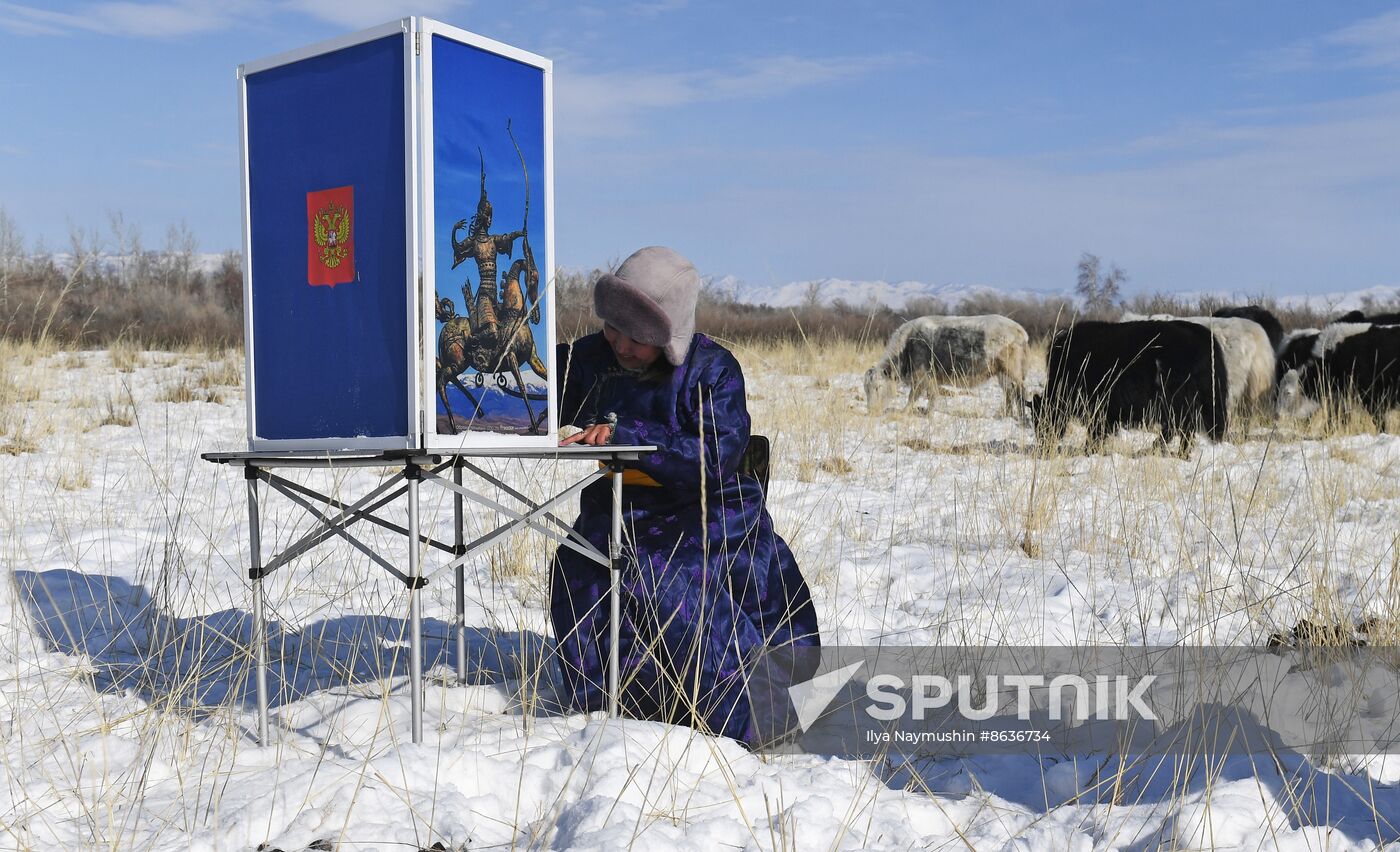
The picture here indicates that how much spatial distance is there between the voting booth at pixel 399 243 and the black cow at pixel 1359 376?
872 cm

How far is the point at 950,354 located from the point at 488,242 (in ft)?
27.4

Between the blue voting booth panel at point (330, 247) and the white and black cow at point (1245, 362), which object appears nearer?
the blue voting booth panel at point (330, 247)

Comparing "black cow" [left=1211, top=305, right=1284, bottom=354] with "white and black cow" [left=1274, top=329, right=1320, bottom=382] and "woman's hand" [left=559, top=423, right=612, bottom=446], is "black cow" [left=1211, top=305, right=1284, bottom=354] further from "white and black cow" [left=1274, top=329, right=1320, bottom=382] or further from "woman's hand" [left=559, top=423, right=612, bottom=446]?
"woman's hand" [left=559, top=423, right=612, bottom=446]

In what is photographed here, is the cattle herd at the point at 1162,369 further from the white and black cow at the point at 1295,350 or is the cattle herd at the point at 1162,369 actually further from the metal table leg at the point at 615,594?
the metal table leg at the point at 615,594

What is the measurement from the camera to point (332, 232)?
2.24 meters

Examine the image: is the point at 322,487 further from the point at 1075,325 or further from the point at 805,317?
the point at 805,317

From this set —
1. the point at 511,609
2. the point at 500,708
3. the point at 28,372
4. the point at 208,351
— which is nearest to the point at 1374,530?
the point at 511,609

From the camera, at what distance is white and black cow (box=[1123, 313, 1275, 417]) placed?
8.38 metres

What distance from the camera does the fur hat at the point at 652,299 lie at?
2.46 m

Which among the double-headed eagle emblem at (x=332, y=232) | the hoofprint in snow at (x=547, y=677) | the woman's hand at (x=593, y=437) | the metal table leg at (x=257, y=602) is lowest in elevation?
the hoofprint in snow at (x=547, y=677)

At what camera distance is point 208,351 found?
11.8 m

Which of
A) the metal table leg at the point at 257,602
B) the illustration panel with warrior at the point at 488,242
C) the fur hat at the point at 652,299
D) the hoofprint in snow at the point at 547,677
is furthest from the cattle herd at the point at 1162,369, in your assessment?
the metal table leg at the point at 257,602

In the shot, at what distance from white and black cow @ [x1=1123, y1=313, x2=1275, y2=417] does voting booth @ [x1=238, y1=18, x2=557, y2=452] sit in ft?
22.6

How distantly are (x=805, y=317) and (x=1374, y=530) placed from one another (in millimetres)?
17448
